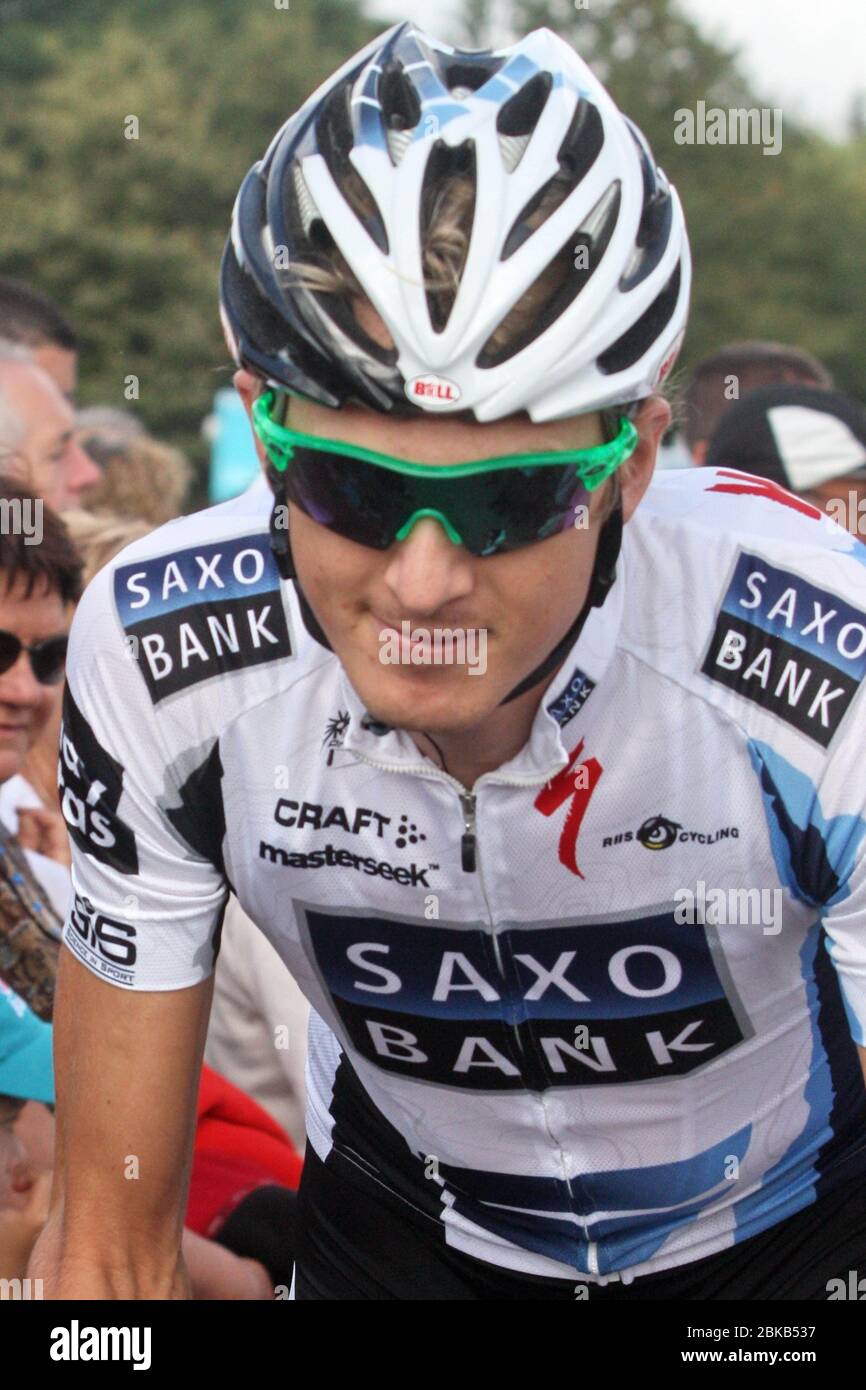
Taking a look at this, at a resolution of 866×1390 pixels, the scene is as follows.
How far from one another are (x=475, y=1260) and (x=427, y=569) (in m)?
1.38

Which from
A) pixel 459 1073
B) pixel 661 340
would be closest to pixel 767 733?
pixel 661 340

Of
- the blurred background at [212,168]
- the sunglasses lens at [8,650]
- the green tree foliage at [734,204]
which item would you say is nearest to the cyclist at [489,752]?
the sunglasses lens at [8,650]

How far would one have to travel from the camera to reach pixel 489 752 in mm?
2713

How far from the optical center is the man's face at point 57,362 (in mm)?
7142

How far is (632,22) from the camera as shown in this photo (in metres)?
51.9

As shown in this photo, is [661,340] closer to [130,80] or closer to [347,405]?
[347,405]

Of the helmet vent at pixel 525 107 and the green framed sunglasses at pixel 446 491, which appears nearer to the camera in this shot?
the green framed sunglasses at pixel 446 491

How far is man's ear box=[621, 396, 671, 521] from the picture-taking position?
2559 millimetres

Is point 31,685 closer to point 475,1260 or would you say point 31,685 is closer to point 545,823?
point 475,1260

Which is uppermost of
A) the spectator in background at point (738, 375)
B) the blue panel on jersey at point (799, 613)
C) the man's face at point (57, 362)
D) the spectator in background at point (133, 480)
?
the spectator in background at point (738, 375)

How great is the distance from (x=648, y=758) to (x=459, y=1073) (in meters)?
0.60

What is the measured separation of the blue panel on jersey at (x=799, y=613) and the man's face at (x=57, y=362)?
477 centimetres

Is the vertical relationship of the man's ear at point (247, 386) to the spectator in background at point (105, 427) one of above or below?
below

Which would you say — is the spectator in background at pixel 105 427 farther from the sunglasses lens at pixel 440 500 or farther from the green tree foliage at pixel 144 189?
the green tree foliage at pixel 144 189
